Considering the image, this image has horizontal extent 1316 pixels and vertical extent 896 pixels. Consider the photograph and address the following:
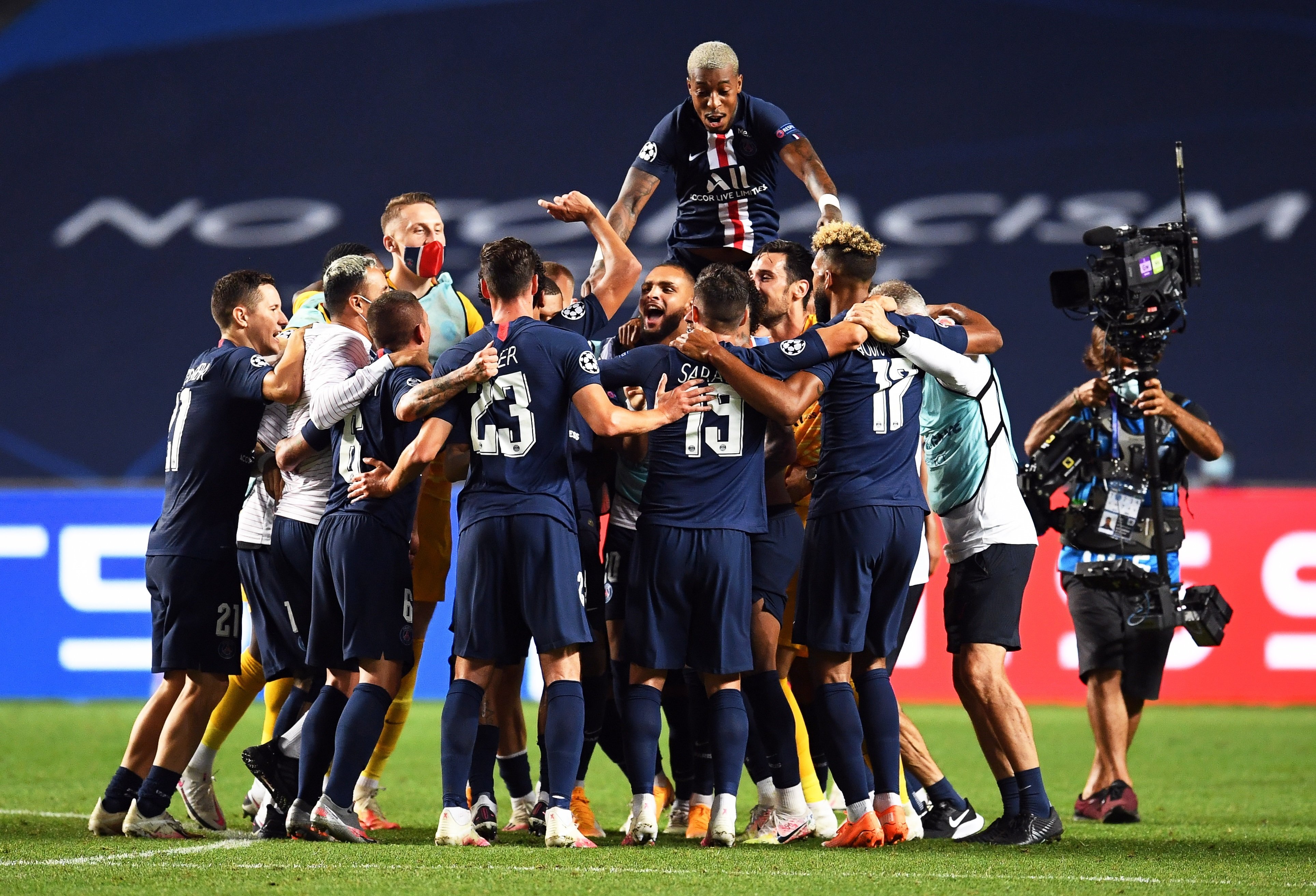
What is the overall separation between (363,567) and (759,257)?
223 centimetres

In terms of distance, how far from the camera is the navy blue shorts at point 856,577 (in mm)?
5602

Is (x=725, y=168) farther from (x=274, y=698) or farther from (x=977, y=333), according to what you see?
(x=274, y=698)

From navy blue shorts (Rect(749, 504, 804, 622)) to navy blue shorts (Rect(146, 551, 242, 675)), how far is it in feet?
7.01

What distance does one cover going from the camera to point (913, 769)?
636cm

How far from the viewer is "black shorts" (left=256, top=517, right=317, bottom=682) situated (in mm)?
6113

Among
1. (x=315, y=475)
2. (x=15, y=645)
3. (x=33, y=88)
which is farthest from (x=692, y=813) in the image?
(x=33, y=88)

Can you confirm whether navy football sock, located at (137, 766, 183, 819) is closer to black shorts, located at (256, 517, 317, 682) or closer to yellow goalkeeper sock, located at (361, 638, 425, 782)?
black shorts, located at (256, 517, 317, 682)

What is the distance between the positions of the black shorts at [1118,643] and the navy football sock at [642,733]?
104 inches

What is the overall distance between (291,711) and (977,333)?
3.32 m

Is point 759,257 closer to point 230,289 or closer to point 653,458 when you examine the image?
point 653,458

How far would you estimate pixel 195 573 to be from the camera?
604 cm

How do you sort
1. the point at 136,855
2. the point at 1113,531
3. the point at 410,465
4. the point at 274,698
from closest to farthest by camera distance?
the point at 136,855, the point at 410,465, the point at 274,698, the point at 1113,531

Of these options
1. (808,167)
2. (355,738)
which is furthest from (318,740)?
(808,167)

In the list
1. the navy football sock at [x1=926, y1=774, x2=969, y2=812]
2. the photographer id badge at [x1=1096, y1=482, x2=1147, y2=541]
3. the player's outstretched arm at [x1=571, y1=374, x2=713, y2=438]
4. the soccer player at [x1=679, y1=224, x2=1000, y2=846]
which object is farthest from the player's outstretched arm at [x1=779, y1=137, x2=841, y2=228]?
the navy football sock at [x1=926, y1=774, x2=969, y2=812]
